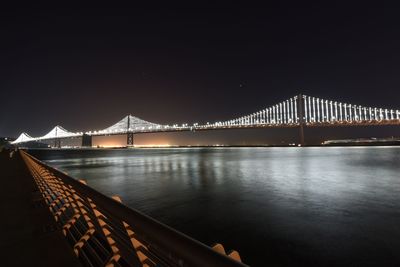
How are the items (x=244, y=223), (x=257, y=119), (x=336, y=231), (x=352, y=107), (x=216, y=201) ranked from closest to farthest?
(x=336, y=231) < (x=244, y=223) < (x=216, y=201) < (x=352, y=107) < (x=257, y=119)

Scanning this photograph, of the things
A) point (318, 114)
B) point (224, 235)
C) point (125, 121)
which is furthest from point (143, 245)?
point (125, 121)

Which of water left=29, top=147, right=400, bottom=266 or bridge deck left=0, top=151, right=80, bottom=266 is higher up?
bridge deck left=0, top=151, right=80, bottom=266

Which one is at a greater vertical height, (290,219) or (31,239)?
(31,239)

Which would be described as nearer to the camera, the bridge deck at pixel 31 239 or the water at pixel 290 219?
the bridge deck at pixel 31 239

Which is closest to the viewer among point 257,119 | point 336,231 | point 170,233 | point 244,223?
point 170,233

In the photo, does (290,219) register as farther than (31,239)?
Yes

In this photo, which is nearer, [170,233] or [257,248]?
[170,233]

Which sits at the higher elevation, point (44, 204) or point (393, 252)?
point (44, 204)

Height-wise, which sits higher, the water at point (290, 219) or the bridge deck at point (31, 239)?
the bridge deck at point (31, 239)

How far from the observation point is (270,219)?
668 centimetres

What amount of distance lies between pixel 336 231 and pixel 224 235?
2.49 m

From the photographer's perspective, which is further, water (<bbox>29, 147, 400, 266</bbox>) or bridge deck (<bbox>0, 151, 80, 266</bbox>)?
water (<bbox>29, 147, 400, 266</bbox>)

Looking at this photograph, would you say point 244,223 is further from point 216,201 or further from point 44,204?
point 44,204

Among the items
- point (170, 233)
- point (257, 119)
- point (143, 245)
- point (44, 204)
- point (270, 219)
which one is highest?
point (257, 119)
